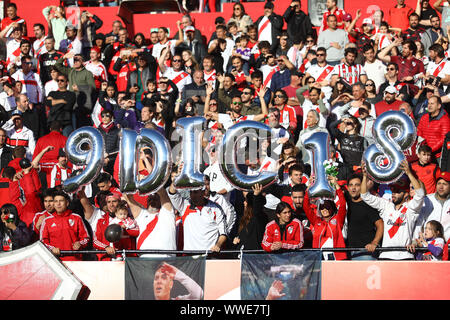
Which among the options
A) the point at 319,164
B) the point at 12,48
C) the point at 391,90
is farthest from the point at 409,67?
the point at 12,48

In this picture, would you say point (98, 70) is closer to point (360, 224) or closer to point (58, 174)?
point (58, 174)

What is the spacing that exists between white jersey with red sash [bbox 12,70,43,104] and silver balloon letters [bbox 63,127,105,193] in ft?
13.5

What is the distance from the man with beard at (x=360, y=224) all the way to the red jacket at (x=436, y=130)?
8.14 ft

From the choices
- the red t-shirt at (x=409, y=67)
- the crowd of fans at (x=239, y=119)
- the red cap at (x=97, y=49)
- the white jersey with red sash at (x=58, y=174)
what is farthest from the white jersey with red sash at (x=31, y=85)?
the red t-shirt at (x=409, y=67)

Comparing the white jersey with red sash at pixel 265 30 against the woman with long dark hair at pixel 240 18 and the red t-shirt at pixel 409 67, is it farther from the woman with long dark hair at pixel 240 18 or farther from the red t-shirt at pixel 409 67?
the red t-shirt at pixel 409 67

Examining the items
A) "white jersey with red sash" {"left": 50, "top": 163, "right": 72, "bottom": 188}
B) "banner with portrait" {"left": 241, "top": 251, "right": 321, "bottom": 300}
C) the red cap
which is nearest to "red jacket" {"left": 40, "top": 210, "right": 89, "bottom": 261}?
"white jersey with red sash" {"left": 50, "top": 163, "right": 72, "bottom": 188}

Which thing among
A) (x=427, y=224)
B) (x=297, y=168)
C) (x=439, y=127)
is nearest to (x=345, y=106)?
(x=439, y=127)

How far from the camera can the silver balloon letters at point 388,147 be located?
10547 mm

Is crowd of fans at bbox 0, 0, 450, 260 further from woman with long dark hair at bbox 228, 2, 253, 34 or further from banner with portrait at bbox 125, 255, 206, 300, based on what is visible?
banner with portrait at bbox 125, 255, 206, 300

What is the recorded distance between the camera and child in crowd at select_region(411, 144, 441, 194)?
454 inches
